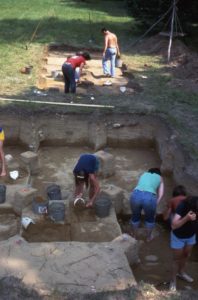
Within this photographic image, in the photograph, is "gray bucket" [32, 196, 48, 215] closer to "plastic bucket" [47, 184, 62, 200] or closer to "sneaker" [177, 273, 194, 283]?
"plastic bucket" [47, 184, 62, 200]

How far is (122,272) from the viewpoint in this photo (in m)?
6.80

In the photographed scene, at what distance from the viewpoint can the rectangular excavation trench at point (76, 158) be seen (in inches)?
338

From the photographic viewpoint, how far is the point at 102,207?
884 cm

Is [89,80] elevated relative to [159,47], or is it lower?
lower

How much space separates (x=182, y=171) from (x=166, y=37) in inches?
515

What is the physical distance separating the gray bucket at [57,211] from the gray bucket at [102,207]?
0.71 meters

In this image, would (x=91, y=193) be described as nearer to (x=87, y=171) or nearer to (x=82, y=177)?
(x=82, y=177)

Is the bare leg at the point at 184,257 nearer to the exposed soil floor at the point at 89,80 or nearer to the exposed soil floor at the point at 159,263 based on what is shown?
the exposed soil floor at the point at 159,263

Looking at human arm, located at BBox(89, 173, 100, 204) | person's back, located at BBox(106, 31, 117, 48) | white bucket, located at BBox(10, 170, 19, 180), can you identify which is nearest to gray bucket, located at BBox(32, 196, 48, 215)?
human arm, located at BBox(89, 173, 100, 204)

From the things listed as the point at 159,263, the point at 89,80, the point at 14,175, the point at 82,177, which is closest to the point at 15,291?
the point at 159,263

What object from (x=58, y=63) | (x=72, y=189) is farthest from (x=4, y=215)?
(x=58, y=63)

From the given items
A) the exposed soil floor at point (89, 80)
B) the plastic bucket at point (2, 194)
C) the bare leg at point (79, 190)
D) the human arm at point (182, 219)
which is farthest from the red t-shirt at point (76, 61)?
the human arm at point (182, 219)

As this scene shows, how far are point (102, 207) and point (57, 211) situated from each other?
0.91 m

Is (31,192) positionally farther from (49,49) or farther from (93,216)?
(49,49)
